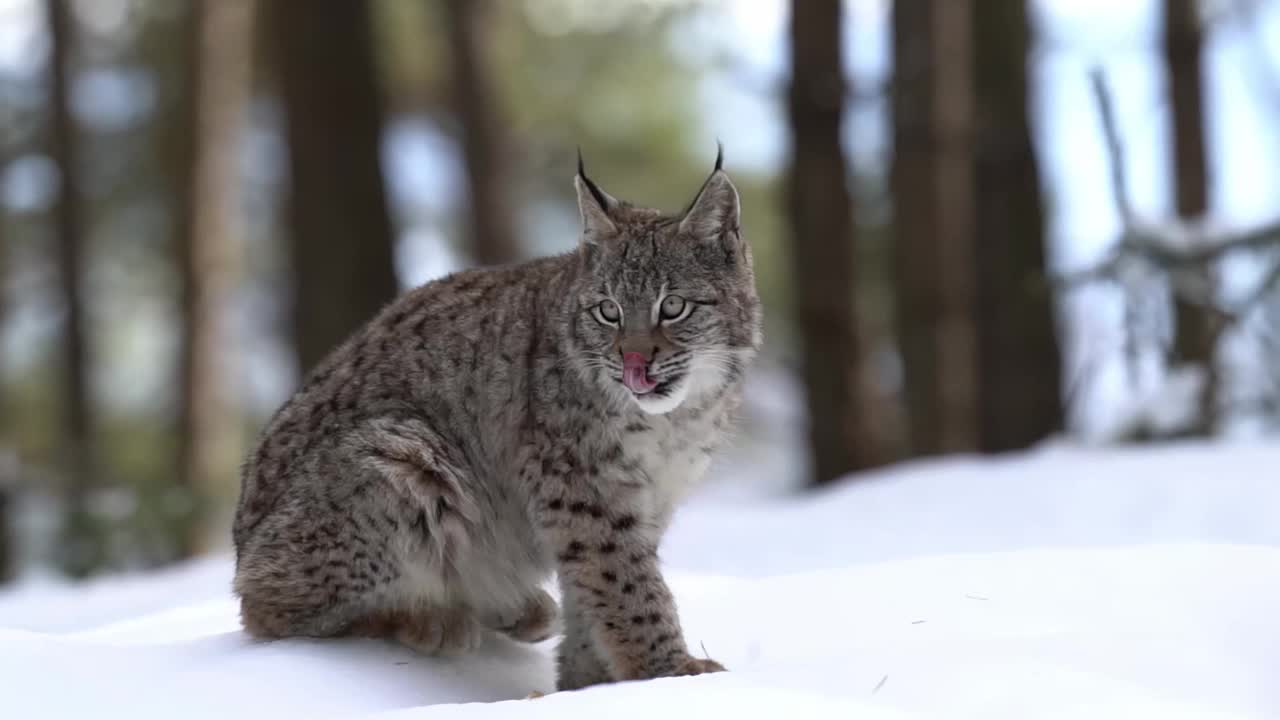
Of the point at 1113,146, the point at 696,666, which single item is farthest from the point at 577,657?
the point at 1113,146

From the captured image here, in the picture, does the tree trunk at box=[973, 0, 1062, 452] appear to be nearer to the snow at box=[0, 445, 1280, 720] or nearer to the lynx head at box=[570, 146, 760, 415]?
the snow at box=[0, 445, 1280, 720]

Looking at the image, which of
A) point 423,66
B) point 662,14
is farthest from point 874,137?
point 423,66

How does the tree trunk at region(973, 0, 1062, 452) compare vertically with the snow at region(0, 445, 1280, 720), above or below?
above

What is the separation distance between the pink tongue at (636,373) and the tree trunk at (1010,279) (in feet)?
22.8

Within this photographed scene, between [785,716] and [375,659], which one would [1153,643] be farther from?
[375,659]

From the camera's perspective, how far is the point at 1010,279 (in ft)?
35.1

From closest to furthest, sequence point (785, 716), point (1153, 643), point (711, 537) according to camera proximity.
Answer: point (785, 716) < point (1153, 643) < point (711, 537)

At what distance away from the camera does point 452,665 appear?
4.38 m

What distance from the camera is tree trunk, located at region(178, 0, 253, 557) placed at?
14188mm

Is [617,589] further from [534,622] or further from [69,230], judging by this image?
[69,230]

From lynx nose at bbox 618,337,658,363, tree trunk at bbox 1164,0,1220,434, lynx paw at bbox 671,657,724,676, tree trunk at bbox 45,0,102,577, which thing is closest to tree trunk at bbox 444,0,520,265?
tree trunk at bbox 45,0,102,577

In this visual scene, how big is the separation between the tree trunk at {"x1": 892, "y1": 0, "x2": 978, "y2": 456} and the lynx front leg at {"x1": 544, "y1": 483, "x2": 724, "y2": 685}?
6413mm

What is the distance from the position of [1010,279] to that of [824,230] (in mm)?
1968

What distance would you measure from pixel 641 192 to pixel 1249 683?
59.3 ft
